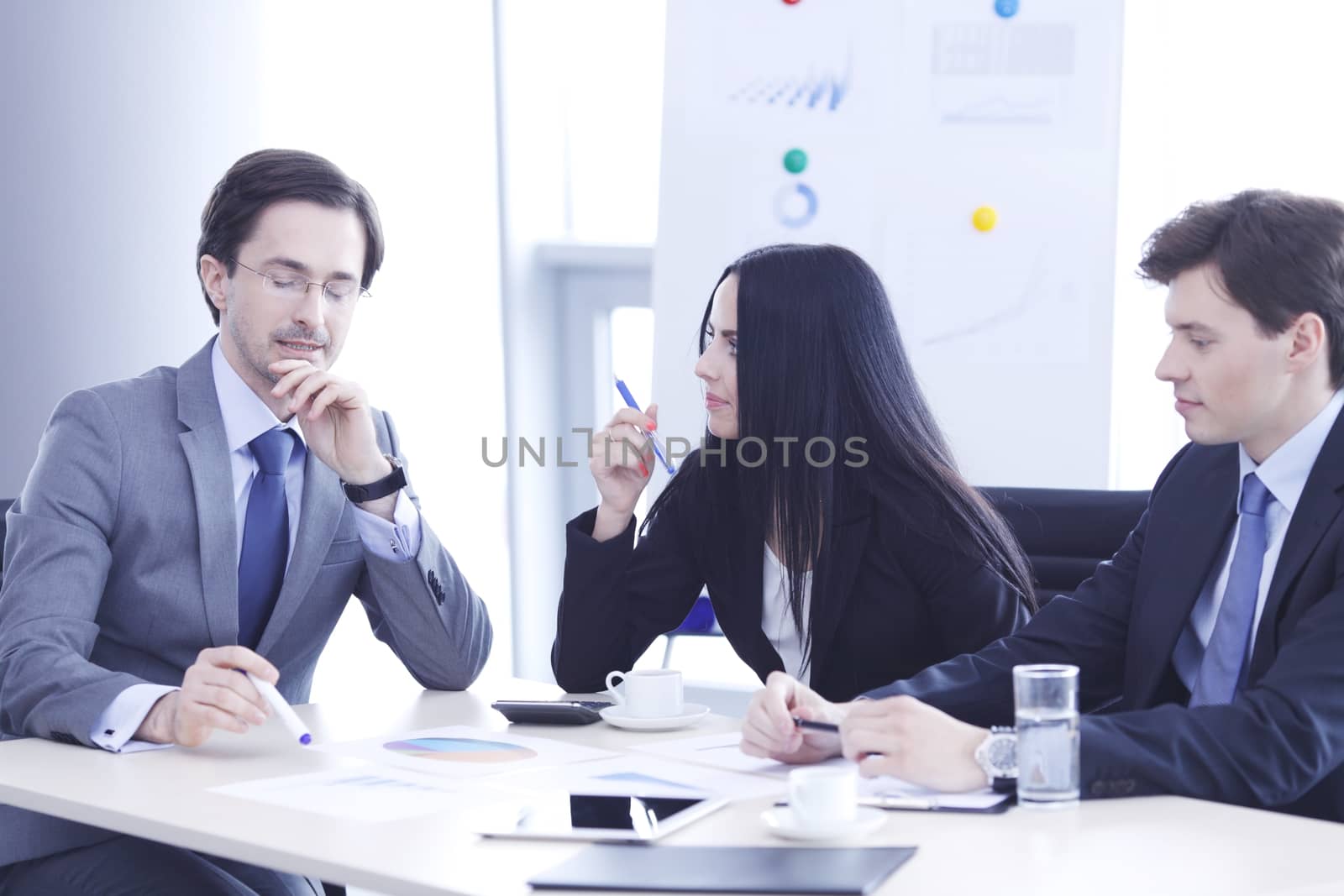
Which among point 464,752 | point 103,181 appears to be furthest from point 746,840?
point 103,181

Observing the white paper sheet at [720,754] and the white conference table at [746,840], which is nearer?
the white conference table at [746,840]

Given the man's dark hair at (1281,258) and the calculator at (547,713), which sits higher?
the man's dark hair at (1281,258)

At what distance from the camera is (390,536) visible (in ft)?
6.79

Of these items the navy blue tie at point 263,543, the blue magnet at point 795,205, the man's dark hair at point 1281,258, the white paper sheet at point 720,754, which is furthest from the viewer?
the blue magnet at point 795,205

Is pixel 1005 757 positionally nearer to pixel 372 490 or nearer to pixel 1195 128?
pixel 372 490

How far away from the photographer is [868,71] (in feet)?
10.3

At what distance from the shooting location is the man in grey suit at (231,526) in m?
1.83

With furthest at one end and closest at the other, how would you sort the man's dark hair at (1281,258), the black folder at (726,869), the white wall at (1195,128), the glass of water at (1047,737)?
the white wall at (1195,128)
the man's dark hair at (1281,258)
the glass of water at (1047,737)
the black folder at (726,869)

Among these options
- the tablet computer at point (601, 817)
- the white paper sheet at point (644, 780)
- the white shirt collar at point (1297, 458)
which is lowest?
the white paper sheet at point (644, 780)

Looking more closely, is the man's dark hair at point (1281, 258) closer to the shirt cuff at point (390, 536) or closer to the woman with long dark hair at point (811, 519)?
the woman with long dark hair at point (811, 519)

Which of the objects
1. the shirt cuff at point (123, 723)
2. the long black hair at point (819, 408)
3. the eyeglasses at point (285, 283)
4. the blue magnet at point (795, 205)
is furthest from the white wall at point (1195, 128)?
the shirt cuff at point (123, 723)

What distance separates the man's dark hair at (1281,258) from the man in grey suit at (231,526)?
1118 mm

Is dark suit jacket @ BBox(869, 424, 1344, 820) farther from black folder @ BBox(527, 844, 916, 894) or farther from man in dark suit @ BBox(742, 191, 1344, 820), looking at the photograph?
black folder @ BBox(527, 844, 916, 894)

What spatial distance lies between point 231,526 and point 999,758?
1.09 m
